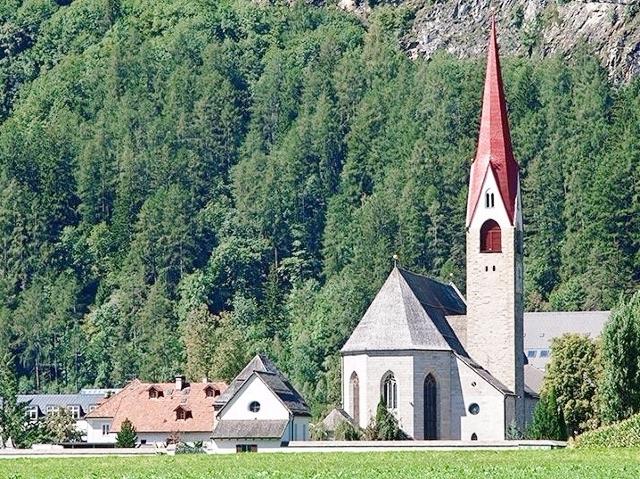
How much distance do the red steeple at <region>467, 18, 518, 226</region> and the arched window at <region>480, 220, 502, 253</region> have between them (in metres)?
0.83

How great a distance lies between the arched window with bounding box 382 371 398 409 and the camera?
327 feet

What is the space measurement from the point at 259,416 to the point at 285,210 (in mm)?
84239

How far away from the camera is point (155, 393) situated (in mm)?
112812

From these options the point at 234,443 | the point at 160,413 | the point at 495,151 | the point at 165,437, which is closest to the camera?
the point at 234,443

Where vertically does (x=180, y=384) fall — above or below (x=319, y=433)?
above

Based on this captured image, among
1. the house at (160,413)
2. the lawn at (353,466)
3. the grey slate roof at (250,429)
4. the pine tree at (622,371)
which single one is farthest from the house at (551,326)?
the lawn at (353,466)

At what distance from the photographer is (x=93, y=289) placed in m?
179

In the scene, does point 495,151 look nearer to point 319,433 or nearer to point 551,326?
point 319,433

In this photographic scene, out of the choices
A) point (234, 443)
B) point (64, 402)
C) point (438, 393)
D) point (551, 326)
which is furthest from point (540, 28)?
point (234, 443)

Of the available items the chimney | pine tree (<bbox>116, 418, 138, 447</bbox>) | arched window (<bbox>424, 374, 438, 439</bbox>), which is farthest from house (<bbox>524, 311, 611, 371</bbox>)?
pine tree (<bbox>116, 418, 138, 447</bbox>)

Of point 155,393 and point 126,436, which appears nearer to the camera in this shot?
point 126,436

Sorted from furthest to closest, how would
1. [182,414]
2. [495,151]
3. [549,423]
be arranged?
[182,414] < [495,151] < [549,423]

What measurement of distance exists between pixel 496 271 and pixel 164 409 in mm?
19480

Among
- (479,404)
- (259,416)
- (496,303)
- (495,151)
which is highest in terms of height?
(495,151)
